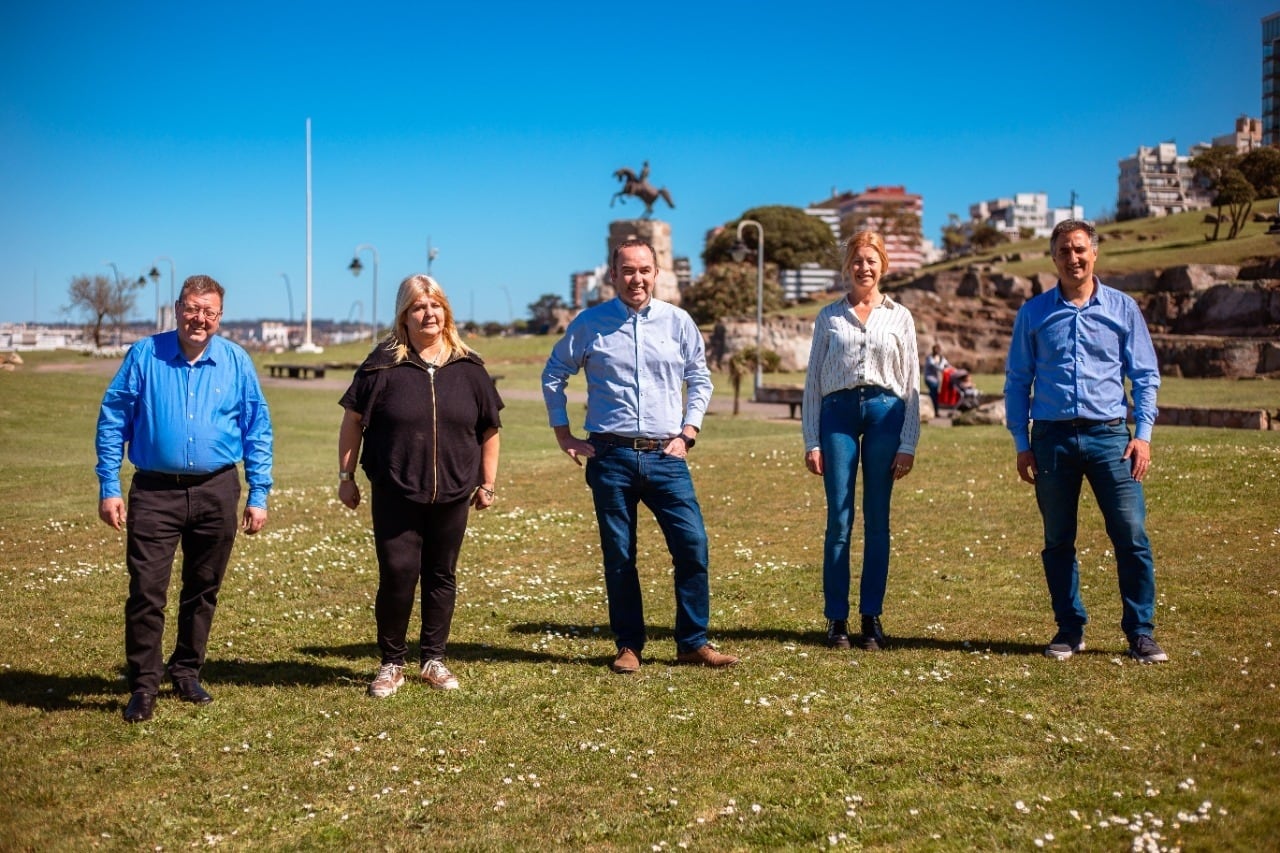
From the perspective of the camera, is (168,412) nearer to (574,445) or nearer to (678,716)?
(574,445)

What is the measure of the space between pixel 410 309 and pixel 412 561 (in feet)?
4.22

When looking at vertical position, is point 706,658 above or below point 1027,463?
below

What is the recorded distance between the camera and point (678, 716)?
5785 millimetres

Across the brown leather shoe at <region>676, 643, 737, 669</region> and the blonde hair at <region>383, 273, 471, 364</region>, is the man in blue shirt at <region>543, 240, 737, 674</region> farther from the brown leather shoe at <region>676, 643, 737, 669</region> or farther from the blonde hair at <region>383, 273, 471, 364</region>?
the blonde hair at <region>383, 273, 471, 364</region>

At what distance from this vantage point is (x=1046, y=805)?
4.49 m

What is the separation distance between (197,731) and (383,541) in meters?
1.25

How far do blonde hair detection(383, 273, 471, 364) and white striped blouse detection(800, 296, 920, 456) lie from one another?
6.61ft

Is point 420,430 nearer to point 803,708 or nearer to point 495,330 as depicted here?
point 803,708

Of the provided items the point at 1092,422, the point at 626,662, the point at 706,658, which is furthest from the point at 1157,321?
the point at 626,662

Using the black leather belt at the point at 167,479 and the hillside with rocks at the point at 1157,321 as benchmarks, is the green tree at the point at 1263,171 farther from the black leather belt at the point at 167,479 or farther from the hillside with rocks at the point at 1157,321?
the black leather belt at the point at 167,479

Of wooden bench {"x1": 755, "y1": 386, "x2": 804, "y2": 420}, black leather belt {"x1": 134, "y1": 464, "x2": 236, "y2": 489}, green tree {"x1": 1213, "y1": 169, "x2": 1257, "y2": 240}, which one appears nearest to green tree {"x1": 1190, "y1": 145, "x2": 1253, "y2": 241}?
green tree {"x1": 1213, "y1": 169, "x2": 1257, "y2": 240}

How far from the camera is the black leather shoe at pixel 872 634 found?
7051 millimetres

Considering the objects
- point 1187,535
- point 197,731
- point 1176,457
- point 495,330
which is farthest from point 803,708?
point 495,330

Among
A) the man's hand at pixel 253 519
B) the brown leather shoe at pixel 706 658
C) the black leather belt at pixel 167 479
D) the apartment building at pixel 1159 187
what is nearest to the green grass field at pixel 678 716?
the brown leather shoe at pixel 706 658
